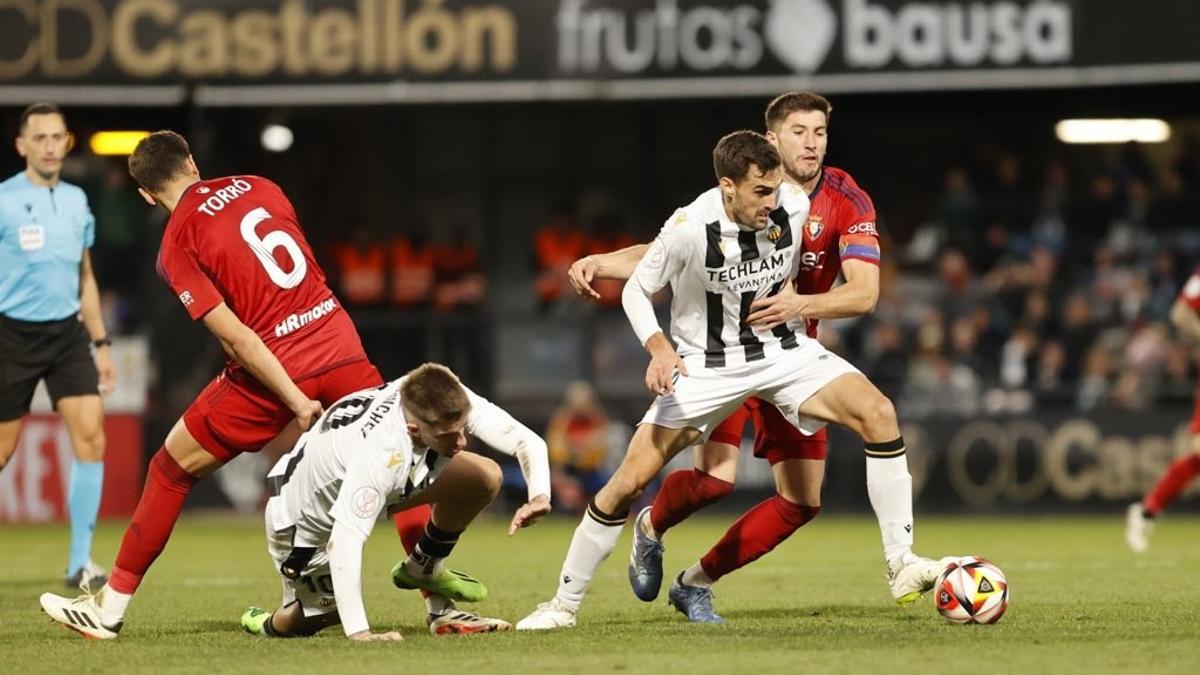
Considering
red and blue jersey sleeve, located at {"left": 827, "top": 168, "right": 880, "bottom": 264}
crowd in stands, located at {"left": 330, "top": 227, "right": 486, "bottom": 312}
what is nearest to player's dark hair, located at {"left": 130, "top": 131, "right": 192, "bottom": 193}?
red and blue jersey sleeve, located at {"left": 827, "top": 168, "right": 880, "bottom": 264}

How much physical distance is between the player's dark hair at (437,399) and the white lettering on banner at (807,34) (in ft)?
36.3

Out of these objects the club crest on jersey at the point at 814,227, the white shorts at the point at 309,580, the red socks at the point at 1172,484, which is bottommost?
the red socks at the point at 1172,484

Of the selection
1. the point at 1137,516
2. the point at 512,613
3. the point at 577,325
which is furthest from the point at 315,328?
the point at 577,325

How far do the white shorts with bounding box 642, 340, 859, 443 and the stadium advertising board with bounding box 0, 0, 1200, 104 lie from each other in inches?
395

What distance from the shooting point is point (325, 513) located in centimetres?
687

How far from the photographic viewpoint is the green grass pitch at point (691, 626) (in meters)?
6.16

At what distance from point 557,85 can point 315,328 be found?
1033 cm

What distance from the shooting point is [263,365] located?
23.2 feet

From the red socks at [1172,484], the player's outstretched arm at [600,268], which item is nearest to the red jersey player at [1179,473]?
the red socks at [1172,484]

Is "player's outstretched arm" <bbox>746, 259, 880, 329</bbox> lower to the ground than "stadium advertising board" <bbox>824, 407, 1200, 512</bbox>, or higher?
higher

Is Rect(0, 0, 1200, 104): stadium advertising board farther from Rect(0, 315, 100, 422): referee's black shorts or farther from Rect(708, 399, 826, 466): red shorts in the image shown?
Rect(708, 399, 826, 466): red shorts

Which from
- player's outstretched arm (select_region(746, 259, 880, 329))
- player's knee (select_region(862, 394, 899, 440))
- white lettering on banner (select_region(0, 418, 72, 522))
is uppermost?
player's outstretched arm (select_region(746, 259, 880, 329))

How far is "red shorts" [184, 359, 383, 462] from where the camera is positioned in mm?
7328

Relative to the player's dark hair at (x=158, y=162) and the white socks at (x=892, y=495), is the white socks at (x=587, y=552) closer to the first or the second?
the white socks at (x=892, y=495)
